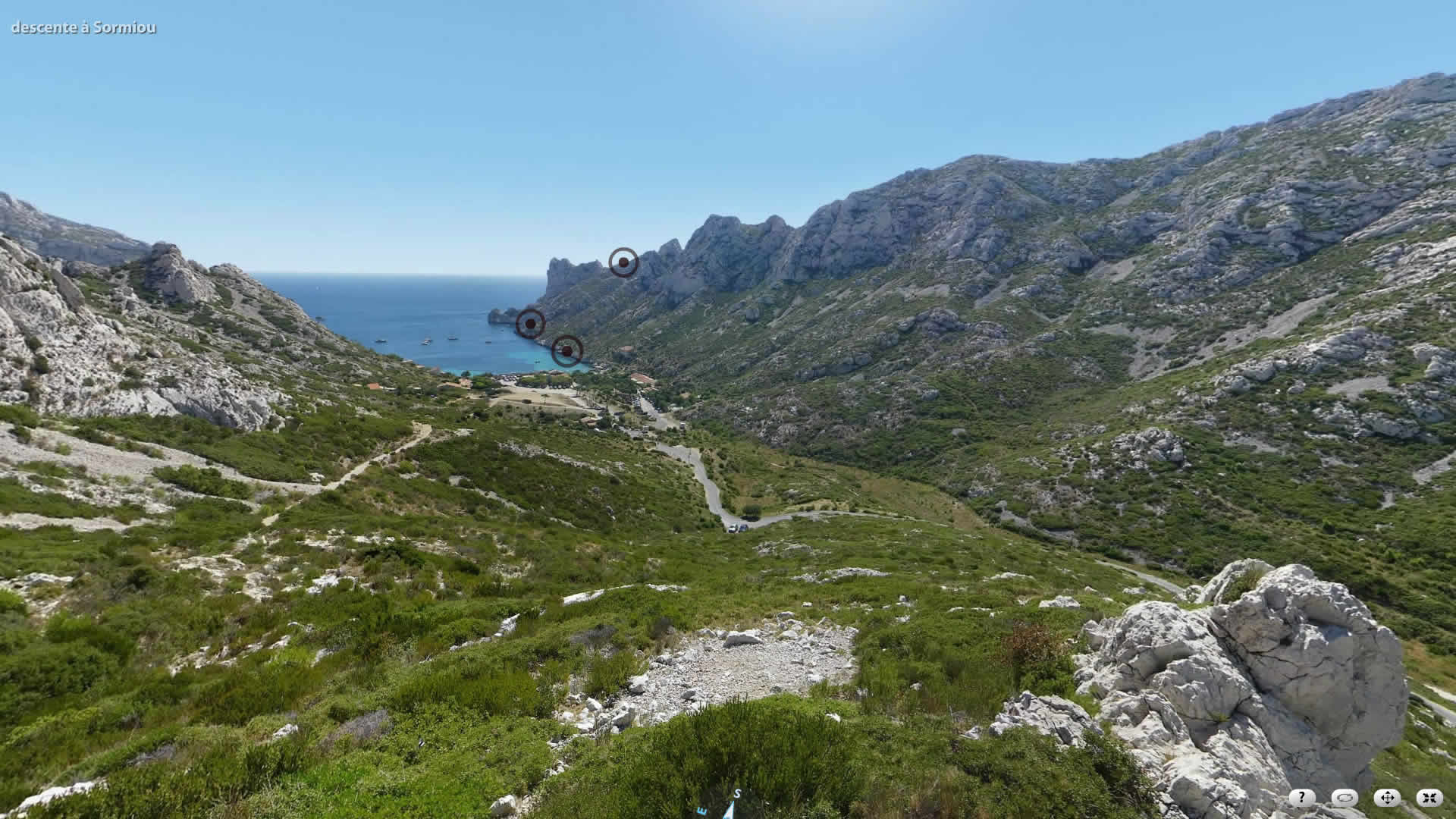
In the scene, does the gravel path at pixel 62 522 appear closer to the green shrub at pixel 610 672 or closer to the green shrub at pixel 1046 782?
the green shrub at pixel 610 672

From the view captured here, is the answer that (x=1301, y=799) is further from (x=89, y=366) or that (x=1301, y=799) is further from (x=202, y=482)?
(x=89, y=366)

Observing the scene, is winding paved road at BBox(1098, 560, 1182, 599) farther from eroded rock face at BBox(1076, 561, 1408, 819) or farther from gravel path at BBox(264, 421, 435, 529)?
gravel path at BBox(264, 421, 435, 529)

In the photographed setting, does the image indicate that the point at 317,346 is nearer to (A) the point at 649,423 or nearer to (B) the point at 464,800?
(A) the point at 649,423

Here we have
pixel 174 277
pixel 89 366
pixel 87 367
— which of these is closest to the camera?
pixel 87 367

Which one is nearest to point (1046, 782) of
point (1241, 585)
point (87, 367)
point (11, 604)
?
point (1241, 585)

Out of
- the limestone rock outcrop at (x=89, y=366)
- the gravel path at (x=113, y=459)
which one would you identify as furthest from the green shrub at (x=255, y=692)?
the limestone rock outcrop at (x=89, y=366)

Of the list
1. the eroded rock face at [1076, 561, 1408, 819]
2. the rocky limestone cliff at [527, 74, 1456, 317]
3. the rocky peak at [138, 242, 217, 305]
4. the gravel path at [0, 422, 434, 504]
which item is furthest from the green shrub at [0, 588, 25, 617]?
the rocky limestone cliff at [527, 74, 1456, 317]

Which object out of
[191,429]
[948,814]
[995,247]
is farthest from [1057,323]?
[191,429]
